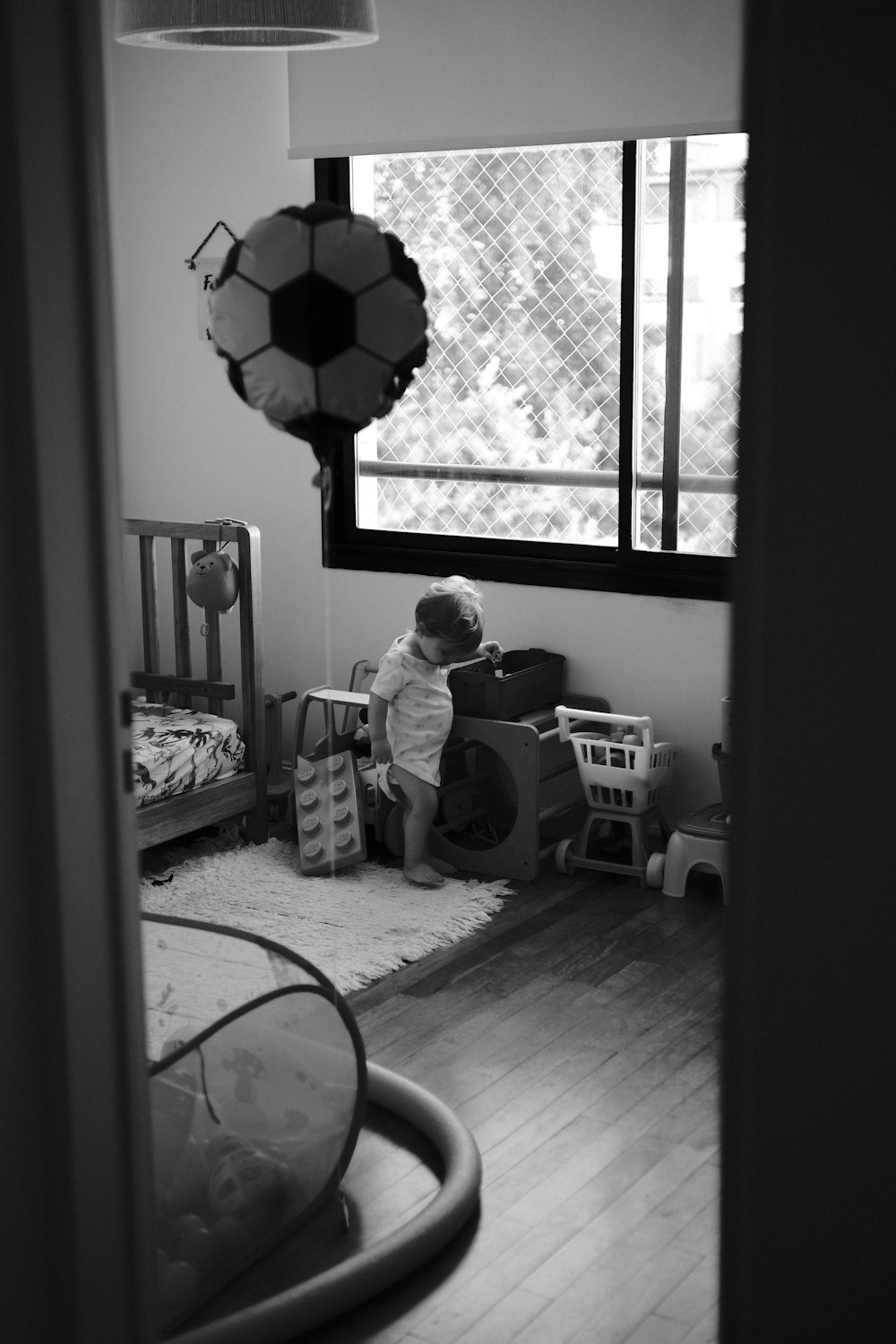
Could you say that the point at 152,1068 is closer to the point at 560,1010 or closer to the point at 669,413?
the point at 560,1010

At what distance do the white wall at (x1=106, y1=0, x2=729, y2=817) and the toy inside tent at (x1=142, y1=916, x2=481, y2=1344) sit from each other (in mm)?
1962

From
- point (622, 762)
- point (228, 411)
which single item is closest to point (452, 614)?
point (622, 762)

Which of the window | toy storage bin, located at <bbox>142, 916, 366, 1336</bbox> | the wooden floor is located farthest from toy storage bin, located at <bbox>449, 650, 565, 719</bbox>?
toy storage bin, located at <bbox>142, 916, 366, 1336</bbox>

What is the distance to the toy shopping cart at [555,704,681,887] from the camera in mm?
3561

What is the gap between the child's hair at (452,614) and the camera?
3.44m

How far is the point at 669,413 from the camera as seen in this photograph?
12.2 ft

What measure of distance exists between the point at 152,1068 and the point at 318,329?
994 mm

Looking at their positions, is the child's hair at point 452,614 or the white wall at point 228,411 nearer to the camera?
the child's hair at point 452,614

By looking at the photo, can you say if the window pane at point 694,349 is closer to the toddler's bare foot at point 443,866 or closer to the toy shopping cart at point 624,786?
the toy shopping cart at point 624,786

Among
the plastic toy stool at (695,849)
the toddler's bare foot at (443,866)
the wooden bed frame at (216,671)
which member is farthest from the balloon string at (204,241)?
the plastic toy stool at (695,849)

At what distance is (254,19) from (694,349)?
1933mm

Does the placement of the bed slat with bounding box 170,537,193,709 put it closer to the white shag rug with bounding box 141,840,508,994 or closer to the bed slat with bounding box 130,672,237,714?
the bed slat with bounding box 130,672,237,714

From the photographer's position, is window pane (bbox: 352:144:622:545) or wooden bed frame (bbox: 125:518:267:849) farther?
window pane (bbox: 352:144:622:545)

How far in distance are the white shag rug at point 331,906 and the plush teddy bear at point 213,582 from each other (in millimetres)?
656
